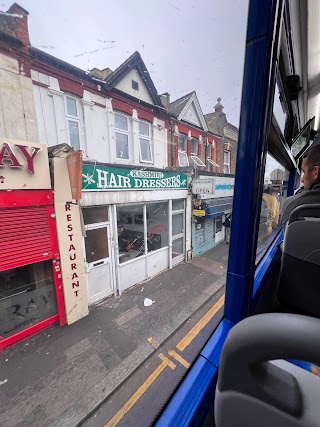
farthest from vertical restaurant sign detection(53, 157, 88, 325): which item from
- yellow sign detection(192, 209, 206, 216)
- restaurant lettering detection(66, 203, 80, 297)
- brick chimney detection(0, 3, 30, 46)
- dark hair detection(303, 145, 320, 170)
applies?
yellow sign detection(192, 209, 206, 216)

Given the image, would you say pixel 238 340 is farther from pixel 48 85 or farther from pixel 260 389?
pixel 48 85

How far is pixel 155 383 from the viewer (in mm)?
1946

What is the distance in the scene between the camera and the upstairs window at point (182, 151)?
393 cm

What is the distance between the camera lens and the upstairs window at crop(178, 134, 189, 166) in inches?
155

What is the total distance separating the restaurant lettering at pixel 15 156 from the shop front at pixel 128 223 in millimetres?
757

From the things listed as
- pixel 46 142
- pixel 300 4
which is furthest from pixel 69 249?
pixel 300 4

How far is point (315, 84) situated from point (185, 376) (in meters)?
3.60

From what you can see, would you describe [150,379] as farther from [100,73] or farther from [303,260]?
[100,73]

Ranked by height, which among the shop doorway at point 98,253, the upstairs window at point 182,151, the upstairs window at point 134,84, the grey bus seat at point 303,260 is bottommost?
the shop doorway at point 98,253

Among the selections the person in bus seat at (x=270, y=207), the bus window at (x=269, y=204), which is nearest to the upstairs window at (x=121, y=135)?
the bus window at (x=269, y=204)

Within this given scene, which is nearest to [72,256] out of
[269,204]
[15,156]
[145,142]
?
[15,156]

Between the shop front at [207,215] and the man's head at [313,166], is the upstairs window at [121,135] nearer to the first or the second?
the shop front at [207,215]

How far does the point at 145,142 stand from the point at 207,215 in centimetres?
273

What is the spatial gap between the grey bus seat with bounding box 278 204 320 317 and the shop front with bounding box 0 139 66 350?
2828mm
